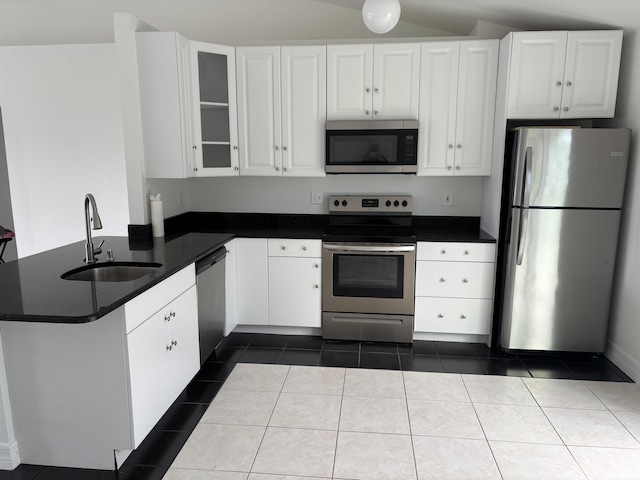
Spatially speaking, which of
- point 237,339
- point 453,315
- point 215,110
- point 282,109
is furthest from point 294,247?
point 453,315

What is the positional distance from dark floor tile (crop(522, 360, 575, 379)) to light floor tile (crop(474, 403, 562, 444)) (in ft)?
1.66

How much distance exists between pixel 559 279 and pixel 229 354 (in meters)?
2.37

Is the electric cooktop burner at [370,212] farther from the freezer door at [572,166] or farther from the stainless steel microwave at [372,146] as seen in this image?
the freezer door at [572,166]

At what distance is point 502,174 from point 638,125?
33.7 inches

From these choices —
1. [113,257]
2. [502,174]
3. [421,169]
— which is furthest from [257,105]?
[502,174]

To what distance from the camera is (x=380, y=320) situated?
3.43 m

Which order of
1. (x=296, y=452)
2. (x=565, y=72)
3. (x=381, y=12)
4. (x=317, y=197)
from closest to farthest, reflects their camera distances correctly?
(x=296, y=452), (x=381, y=12), (x=565, y=72), (x=317, y=197)

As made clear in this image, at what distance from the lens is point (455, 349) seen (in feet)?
11.1

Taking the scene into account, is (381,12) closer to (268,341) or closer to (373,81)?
(373,81)

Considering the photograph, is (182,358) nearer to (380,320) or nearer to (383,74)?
(380,320)

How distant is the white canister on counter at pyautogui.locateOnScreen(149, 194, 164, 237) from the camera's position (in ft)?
10.3

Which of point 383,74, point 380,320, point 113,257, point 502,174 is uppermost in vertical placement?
point 383,74

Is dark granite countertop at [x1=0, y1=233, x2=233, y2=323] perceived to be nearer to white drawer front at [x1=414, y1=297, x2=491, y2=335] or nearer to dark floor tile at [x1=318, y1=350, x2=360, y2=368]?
dark floor tile at [x1=318, y1=350, x2=360, y2=368]

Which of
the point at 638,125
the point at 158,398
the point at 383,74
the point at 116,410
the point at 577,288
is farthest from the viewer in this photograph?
the point at 383,74
